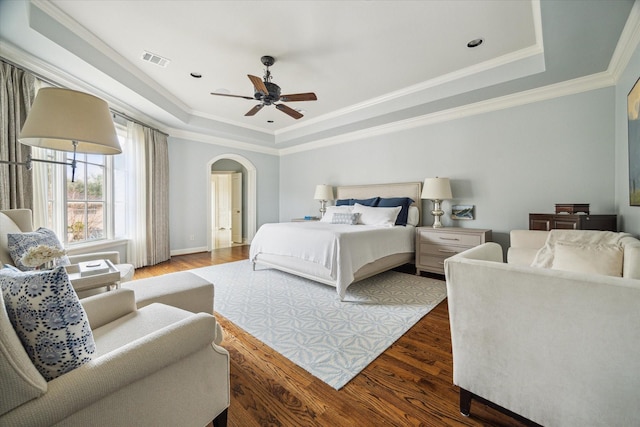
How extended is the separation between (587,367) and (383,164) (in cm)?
420

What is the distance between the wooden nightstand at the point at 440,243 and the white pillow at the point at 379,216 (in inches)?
16.5

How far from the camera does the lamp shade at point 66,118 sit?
4.39 ft

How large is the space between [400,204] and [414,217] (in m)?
0.31

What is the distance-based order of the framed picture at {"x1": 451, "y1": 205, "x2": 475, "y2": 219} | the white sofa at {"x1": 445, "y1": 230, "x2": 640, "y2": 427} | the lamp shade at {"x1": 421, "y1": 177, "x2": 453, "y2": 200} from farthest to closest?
the framed picture at {"x1": 451, "y1": 205, "x2": 475, "y2": 219} < the lamp shade at {"x1": 421, "y1": 177, "x2": 453, "y2": 200} < the white sofa at {"x1": 445, "y1": 230, "x2": 640, "y2": 427}

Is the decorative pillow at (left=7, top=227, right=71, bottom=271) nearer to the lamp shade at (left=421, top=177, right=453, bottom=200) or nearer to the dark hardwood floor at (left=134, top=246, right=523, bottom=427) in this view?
the dark hardwood floor at (left=134, top=246, right=523, bottom=427)

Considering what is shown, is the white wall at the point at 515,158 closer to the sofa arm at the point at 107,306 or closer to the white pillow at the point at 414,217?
the white pillow at the point at 414,217

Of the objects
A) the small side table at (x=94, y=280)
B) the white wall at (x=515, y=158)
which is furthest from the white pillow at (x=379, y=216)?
the small side table at (x=94, y=280)

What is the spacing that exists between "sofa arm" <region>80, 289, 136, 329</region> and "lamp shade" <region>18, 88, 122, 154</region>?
82cm

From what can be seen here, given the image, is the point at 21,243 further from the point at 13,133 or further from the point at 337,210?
the point at 337,210

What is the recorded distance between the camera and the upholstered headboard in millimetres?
4387

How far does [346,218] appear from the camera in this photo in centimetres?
432

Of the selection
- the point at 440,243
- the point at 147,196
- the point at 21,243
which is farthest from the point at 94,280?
the point at 440,243

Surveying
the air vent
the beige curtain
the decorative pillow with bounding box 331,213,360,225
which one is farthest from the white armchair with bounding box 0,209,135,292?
Answer: the decorative pillow with bounding box 331,213,360,225

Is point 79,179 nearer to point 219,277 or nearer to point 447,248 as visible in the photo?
point 219,277
